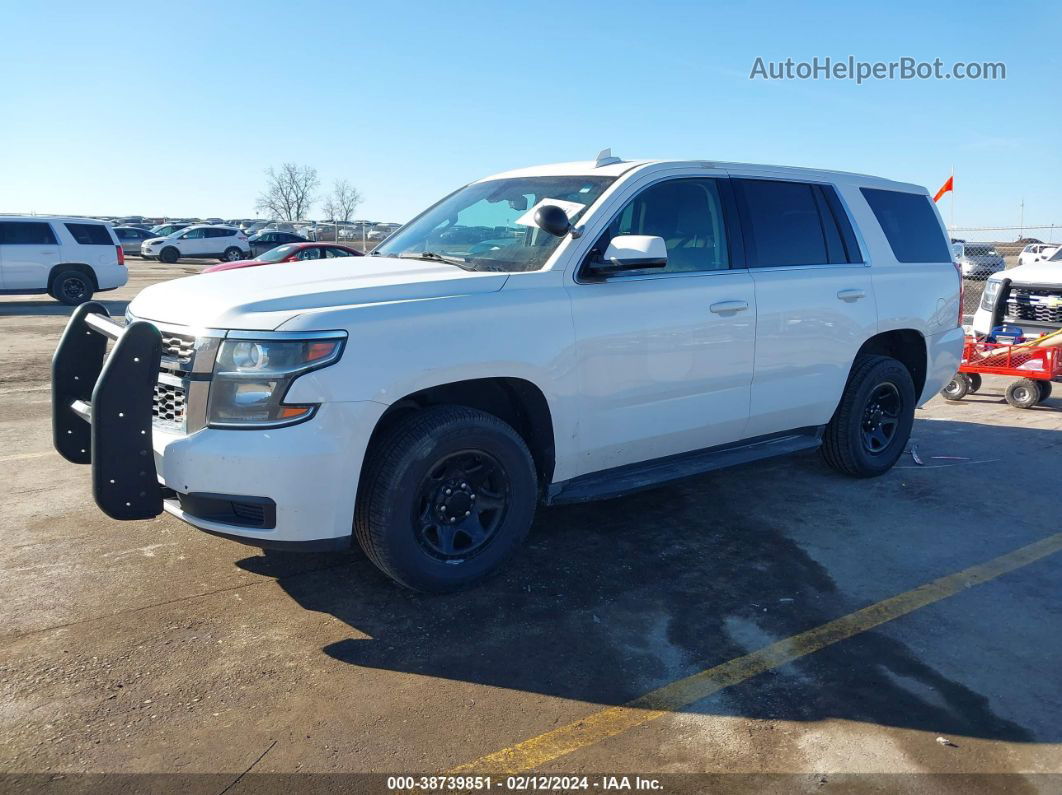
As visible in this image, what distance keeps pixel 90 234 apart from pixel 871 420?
1733 cm

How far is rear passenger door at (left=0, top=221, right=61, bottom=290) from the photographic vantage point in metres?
17.1

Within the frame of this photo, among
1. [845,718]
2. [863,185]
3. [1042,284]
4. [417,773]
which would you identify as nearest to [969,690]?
[845,718]

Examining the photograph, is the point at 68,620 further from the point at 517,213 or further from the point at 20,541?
the point at 517,213

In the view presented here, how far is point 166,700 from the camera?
10.2ft

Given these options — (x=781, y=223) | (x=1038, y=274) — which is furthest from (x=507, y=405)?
(x=1038, y=274)

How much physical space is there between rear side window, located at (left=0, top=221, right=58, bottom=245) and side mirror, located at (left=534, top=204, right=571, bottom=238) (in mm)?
16888

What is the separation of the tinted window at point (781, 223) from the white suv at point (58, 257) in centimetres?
1639

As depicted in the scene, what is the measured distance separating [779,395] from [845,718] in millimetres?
2354

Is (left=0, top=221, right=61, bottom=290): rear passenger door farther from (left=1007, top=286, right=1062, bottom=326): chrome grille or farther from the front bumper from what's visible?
(left=1007, top=286, right=1062, bottom=326): chrome grille

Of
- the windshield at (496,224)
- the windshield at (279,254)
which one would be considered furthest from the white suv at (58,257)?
the windshield at (496,224)

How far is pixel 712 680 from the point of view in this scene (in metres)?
3.30

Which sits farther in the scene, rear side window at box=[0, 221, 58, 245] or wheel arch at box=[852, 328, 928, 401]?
rear side window at box=[0, 221, 58, 245]

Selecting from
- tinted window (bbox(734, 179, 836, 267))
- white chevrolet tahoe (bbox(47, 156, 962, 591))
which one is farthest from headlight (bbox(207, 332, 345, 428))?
tinted window (bbox(734, 179, 836, 267))

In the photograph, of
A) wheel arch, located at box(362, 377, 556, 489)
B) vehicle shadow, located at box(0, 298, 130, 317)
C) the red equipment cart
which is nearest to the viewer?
wheel arch, located at box(362, 377, 556, 489)
